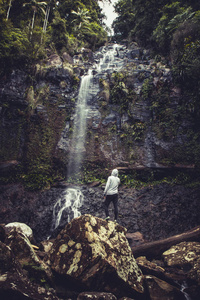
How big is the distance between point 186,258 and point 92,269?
2.57 meters

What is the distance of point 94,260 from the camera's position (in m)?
3.73

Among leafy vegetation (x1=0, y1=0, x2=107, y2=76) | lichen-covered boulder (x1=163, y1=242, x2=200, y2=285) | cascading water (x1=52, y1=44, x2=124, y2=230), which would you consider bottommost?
lichen-covered boulder (x1=163, y1=242, x2=200, y2=285)

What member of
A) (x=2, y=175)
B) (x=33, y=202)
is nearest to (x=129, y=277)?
(x=33, y=202)

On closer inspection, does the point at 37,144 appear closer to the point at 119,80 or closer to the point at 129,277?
the point at 119,80

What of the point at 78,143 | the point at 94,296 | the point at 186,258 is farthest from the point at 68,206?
the point at 94,296

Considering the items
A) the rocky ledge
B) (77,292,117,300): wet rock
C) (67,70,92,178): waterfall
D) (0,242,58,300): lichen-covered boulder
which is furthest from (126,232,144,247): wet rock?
(67,70,92,178): waterfall

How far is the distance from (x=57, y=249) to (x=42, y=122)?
10755mm

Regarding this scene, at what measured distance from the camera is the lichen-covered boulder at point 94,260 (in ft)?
12.1

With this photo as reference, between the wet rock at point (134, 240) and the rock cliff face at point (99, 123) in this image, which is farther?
the rock cliff face at point (99, 123)

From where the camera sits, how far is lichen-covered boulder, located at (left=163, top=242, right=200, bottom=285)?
4.30m

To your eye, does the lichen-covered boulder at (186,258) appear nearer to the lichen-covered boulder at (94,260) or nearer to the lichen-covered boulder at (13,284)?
the lichen-covered boulder at (94,260)

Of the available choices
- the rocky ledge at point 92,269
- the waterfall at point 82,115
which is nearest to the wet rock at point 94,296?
the rocky ledge at point 92,269

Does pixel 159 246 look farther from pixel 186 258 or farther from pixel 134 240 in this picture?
pixel 134 240

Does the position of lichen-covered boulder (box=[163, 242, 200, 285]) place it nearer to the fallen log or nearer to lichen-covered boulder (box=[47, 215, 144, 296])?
the fallen log
